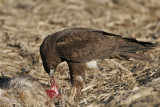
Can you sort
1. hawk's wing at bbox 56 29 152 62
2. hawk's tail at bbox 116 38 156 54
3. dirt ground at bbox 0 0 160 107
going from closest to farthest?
dirt ground at bbox 0 0 160 107 < hawk's wing at bbox 56 29 152 62 < hawk's tail at bbox 116 38 156 54

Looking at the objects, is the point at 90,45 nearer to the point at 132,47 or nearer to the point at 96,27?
the point at 132,47

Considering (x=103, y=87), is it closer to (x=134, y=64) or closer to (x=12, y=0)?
(x=134, y=64)

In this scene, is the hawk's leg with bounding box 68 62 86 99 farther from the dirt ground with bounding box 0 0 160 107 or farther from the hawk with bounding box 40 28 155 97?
the dirt ground with bounding box 0 0 160 107

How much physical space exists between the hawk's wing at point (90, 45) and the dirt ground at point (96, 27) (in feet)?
1.66

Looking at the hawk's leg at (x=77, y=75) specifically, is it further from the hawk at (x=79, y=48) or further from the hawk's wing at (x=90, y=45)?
the hawk's wing at (x=90, y=45)

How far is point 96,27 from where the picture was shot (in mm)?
9211

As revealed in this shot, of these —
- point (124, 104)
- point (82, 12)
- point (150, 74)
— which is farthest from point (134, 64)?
point (82, 12)

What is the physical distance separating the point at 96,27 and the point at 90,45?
10.9 feet

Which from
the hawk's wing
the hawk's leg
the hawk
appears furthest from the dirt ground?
the hawk's wing

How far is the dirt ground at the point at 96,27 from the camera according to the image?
5.16 m

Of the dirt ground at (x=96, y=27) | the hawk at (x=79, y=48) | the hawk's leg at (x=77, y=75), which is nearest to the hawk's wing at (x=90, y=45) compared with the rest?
the hawk at (x=79, y=48)

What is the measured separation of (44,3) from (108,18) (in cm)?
223

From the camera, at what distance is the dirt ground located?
5.16 meters

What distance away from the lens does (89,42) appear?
595 cm
